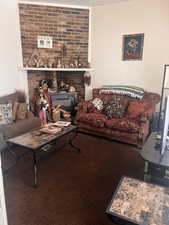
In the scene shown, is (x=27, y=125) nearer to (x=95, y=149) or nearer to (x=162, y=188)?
(x=95, y=149)

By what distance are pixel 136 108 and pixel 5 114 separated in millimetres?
2459

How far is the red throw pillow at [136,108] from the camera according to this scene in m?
3.48

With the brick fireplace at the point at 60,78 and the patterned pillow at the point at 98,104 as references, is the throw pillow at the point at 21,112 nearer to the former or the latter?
the brick fireplace at the point at 60,78

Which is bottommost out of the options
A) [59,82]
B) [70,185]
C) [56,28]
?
[70,185]

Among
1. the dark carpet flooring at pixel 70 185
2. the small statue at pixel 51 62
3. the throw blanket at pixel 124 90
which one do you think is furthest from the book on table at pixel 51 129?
the small statue at pixel 51 62

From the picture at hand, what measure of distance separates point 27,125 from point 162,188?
7.96ft

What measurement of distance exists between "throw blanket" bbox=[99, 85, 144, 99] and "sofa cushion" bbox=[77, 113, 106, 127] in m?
0.71

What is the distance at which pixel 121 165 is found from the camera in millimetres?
2623

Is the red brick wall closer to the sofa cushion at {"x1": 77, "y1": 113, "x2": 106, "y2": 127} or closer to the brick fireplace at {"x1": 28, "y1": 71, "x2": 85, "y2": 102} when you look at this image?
the brick fireplace at {"x1": 28, "y1": 71, "x2": 85, "y2": 102}

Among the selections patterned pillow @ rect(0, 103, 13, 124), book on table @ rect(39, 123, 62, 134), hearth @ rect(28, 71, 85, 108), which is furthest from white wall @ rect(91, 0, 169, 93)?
patterned pillow @ rect(0, 103, 13, 124)

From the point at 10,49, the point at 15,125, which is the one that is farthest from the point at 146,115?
the point at 10,49

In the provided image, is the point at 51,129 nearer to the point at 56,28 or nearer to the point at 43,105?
the point at 43,105

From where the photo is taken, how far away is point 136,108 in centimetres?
355

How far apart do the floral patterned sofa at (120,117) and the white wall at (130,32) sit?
486mm
